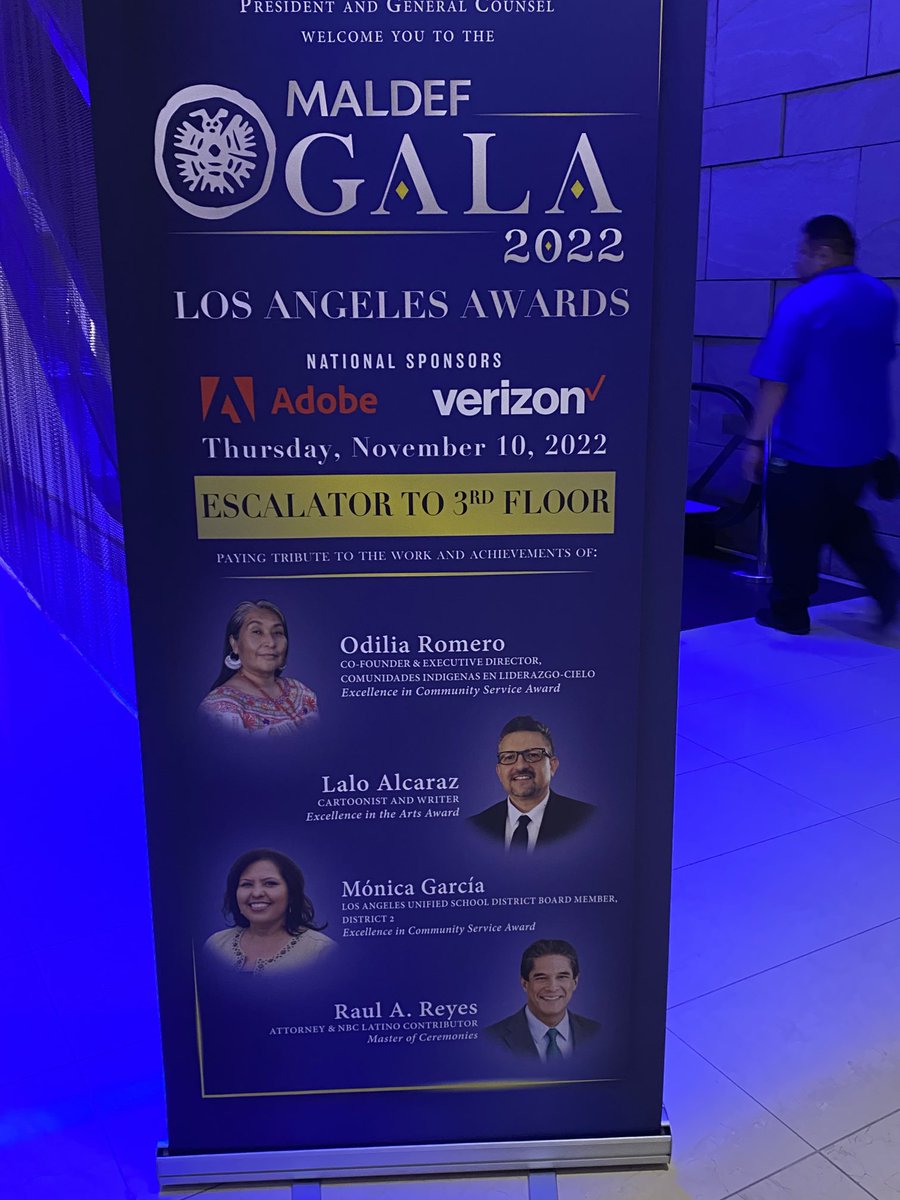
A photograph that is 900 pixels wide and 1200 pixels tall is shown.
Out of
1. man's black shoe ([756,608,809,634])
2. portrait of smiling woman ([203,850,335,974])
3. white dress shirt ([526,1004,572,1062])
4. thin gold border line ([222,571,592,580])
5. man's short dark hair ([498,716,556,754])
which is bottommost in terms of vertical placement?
man's black shoe ([756,608,809,634])

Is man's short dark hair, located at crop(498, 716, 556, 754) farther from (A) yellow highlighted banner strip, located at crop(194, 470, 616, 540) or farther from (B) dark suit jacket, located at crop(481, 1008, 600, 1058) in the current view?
(B) dark suit jacket, located at crop(481, 1008, 600, 1058)

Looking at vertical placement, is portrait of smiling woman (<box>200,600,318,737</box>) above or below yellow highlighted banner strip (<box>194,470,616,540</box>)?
below

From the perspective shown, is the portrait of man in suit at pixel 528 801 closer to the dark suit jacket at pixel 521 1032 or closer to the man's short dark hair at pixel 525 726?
the man's short dark hair at pixel 525 726

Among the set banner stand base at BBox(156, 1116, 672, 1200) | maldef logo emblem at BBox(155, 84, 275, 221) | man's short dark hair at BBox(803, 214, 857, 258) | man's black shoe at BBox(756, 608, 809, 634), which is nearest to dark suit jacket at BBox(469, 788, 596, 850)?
banner stand base at BBox(156, 1116, 672, 1200)

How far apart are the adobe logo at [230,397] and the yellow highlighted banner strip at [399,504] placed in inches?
3.5

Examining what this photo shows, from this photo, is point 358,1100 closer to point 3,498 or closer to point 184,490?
point 184,490

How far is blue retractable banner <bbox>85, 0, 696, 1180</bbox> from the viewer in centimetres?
139

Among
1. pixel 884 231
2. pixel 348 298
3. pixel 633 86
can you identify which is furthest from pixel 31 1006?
pixel 884 231

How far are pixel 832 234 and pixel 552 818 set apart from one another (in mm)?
3210

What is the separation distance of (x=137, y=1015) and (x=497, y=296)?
1708mm

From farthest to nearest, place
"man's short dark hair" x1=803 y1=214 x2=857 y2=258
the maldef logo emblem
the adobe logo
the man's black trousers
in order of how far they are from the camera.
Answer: the man's black trousers
"man's short dark hair" x1=803 y1=214 x2=857 y2=258
the adobe logo
the maldef logo emblem

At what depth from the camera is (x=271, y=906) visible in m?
1.74

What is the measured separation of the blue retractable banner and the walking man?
116 inches

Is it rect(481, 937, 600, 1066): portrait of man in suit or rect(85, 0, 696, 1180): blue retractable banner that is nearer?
rect(85, 0, 696, 1180): blue retractable banner
